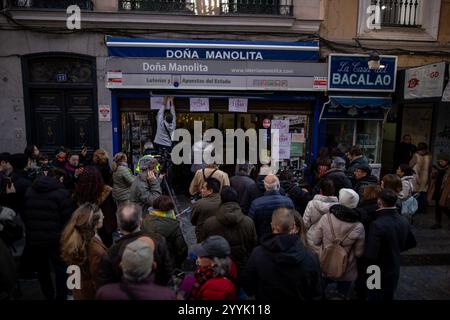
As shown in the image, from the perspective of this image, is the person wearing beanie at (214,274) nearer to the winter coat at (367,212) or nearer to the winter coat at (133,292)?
the winter coat at (133,292)

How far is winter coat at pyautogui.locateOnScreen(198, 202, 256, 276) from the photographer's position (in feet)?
13.1

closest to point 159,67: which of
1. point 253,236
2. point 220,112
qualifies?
point 220,112

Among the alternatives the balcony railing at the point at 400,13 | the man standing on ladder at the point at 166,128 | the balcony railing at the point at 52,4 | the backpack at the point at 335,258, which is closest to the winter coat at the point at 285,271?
the backpack at the point at 335,258

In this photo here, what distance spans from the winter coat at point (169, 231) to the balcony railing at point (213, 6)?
698 cm

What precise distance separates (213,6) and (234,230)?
7.22m

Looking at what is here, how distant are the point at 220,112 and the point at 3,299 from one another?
23.0ft

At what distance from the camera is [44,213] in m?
4.34

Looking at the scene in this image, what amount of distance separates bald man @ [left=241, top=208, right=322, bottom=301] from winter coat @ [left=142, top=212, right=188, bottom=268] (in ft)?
3.72

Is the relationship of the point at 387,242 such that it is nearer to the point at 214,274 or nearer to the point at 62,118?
the point at 214,274

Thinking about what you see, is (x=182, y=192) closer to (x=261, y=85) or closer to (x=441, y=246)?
(x=261, y=85)

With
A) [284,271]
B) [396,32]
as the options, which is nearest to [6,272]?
[284,271]

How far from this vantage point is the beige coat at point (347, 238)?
163 inches

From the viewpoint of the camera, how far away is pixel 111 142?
943cm

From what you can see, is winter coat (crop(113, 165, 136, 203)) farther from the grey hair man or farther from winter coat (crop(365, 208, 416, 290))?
winter coat (crop(365, 208, 416, 290))
